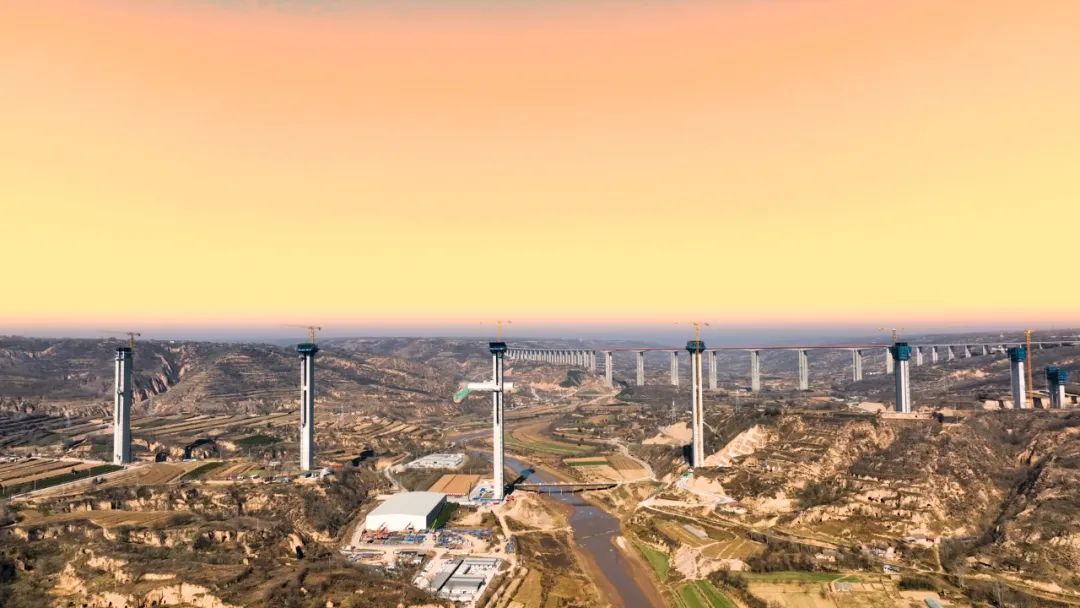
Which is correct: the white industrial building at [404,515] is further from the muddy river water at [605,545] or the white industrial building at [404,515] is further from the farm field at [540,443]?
the farm field at [540,443]

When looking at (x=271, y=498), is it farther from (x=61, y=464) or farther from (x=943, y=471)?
(x=943, y=471)

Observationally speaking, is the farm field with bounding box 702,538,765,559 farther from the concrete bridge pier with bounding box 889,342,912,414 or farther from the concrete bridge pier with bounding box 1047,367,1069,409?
the concrete bridge pier with bounding box 1047,367,1069,409

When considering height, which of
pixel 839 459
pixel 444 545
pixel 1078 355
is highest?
pixel 1078 355

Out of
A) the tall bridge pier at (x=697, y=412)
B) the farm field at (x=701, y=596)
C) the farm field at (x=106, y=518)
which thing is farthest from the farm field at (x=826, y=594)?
the farm field at (x=106, y=518)

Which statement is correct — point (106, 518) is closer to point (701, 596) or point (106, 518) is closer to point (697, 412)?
point (701, 596)

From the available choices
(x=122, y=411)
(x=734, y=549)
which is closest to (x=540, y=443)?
(x=734, y=549)

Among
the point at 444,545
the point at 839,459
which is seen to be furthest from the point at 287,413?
the point at 839,459
